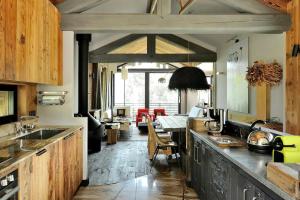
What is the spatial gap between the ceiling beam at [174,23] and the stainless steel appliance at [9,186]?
260 cm

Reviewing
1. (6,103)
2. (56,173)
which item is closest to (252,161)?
(56,173)

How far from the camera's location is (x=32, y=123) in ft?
12.4

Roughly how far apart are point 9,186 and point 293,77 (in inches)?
141

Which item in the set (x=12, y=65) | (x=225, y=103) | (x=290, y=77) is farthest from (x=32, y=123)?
(x=225, y=103)

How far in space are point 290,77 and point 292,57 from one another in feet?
0.90

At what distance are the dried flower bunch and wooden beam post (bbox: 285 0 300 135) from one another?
0.36m

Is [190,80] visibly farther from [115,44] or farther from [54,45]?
[115,44]

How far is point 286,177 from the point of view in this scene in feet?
4.69

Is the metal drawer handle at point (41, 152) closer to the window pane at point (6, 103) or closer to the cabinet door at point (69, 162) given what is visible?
the cabinet door at point (69, 162)

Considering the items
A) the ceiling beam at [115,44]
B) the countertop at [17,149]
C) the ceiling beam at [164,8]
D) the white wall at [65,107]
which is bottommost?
the countertop at [17,149]

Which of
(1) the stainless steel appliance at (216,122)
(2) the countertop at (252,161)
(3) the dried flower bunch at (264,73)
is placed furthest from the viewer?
(3) the dried flower bunch at (264,73)

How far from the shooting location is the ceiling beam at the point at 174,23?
401 cm

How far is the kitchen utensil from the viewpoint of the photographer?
1.82 m

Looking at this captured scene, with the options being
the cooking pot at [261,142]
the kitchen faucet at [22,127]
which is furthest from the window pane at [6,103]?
the cooking pot at [261,142]
